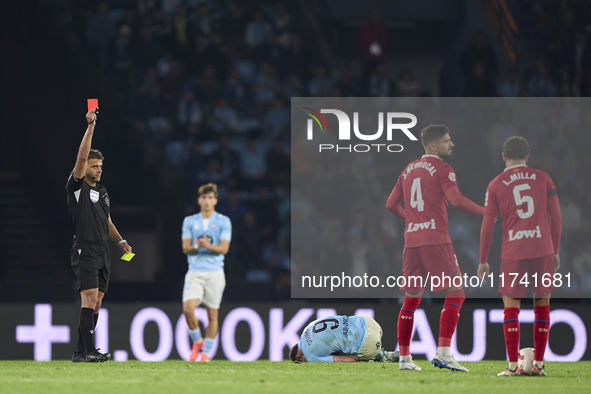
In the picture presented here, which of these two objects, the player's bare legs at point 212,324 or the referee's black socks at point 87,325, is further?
the player's bare legs at point 212,324

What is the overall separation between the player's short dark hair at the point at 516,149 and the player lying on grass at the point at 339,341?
95.5 inches

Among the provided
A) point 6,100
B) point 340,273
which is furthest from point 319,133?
point 6,100

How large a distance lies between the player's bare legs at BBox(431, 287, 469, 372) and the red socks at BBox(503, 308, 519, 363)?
0.39 meters

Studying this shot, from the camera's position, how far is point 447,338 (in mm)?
7055

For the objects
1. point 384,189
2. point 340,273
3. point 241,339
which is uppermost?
point 384,189

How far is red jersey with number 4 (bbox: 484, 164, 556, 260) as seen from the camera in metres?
6.94

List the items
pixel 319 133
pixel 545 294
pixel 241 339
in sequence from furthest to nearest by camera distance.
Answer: pixel 319 133 < pixel 241 339 < pixel 545 294

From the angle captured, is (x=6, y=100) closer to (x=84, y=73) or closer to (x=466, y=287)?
(x=84, y=73)

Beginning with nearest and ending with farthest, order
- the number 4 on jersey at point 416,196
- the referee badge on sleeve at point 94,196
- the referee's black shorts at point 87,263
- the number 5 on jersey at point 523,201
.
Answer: the number 5 on jersey at point 523,201
the number 4 on jersey at point 416,196
the referee's black shorts at point 87,263
the referee badge on sleeve at point 94,196

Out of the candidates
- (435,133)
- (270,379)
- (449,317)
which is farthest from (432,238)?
(270,379)

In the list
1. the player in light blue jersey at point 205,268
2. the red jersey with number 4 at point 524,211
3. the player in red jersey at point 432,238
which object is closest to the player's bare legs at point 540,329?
the red jersey with number 4 at point 524,211

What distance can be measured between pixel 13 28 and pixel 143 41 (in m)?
2.02

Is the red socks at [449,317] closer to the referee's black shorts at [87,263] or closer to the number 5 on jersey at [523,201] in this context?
the number 5 on jersey at [523,201]

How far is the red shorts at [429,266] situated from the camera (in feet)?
23.2
